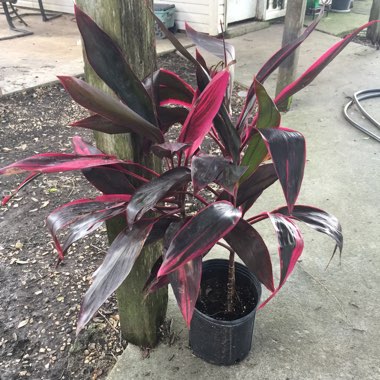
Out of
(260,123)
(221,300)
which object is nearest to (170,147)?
(260,123)

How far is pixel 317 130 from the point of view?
138 inches

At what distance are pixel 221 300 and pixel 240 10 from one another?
226 inches

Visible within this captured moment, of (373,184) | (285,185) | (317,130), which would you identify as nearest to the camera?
(285,185)

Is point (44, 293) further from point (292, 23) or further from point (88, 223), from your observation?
point (292, 23)

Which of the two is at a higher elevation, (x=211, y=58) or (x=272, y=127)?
(x=272, y=127)

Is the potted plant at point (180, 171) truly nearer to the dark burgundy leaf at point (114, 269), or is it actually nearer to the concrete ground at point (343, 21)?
the dark burgundy leaf at point (114, 269)

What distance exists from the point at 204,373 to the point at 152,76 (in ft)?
3.51

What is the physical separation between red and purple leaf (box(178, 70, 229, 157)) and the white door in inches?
217

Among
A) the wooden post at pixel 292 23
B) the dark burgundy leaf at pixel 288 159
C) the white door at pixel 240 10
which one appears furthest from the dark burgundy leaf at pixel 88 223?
the white door at pixel 240 10

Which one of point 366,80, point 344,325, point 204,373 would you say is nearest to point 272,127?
point 204,373

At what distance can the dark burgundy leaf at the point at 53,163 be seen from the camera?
970 millimetres

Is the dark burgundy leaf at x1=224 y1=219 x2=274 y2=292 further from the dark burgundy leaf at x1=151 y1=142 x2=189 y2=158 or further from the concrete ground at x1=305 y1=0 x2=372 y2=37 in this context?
the concrete ground at x1=305 y1=0 x2=372 y2=37

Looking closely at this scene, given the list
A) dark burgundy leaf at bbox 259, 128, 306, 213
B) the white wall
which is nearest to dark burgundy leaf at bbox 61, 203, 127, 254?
dark burgundy leaf at bbox 259, 128, 306, 213

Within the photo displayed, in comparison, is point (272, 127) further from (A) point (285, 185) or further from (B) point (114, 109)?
(B) point (114, 109)
